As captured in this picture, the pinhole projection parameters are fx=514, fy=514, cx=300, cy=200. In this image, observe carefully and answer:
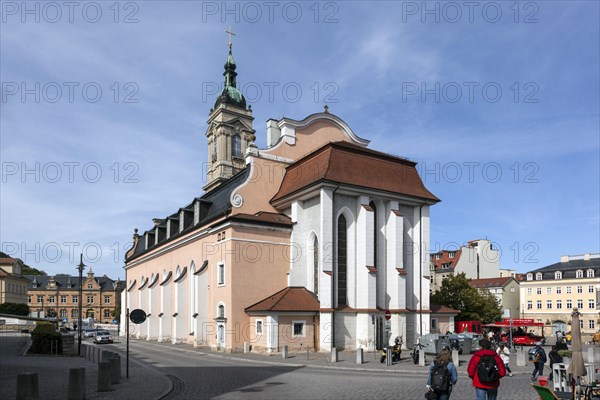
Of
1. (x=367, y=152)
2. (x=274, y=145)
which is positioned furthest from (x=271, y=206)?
(x=367, y=152)

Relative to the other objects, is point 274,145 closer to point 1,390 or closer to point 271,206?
point 271,206

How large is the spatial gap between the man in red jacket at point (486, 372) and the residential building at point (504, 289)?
6999 centimetres

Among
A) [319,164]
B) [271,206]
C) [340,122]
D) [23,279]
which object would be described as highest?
[340,122]

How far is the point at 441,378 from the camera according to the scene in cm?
944

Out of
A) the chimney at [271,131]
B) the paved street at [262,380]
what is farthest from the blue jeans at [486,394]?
the chimney at [271,131]

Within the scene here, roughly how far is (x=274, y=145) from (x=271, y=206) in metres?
4.38

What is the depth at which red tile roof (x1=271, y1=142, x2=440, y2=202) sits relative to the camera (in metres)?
32.1

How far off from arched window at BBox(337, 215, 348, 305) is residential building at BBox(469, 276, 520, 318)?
49.5 metres

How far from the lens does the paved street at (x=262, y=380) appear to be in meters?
14.6

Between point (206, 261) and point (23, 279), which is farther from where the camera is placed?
point (23, 279)

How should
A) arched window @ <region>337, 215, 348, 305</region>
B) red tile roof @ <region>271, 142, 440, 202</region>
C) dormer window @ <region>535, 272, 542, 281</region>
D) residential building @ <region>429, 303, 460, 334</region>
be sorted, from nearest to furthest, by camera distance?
arched window @ <region>337, 215, 348, 305</region>
red tile roof @ <region>271, 142, 440, 202</region>
residential building @ <region>429, 303, 460, 334</region>
dormer window @ <region>535, 272, 542, 281</region>

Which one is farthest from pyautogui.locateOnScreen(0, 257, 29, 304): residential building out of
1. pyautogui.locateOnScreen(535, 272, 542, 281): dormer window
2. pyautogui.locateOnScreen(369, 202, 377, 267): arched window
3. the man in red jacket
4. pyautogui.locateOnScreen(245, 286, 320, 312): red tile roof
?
the man in red jacket

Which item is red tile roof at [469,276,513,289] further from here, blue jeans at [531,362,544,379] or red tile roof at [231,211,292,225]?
blue jeans at [531,362,544,379]

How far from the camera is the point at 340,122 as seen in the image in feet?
129
